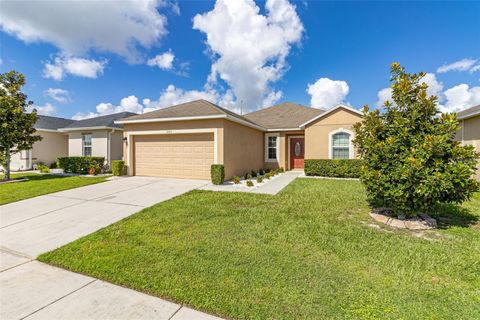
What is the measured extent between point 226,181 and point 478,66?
1507 cm

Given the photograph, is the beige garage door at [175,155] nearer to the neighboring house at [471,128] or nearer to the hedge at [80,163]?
the hedge at [80,163]

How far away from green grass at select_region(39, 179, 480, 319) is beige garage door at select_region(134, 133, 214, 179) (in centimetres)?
550

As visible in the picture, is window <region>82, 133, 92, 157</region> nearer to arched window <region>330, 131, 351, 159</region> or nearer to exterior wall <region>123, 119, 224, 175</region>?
exterior wall <region>123, 119, 224, 175</region>

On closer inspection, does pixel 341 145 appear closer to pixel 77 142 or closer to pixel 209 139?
pixel 209 139

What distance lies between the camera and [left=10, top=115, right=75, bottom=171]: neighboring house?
56.6ft

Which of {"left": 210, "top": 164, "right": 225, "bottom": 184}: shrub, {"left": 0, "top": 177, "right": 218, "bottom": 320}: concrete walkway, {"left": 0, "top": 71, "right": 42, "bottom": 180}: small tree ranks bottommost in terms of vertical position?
{"left": 0, "top": 177, "right": 218, "bottom": 320}: concrete walkway

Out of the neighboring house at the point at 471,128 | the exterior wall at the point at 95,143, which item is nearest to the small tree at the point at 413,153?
the neighboring house at the point at 471,128

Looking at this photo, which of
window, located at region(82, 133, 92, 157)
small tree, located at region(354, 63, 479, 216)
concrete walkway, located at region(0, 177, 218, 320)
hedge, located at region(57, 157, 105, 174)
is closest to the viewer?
concrete walkway, located at region(0, 177, 218, 320)

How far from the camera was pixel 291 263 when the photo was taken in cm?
319

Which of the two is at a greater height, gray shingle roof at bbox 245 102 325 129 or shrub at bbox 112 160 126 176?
gray shingle roof at bbox 245 102 325 129

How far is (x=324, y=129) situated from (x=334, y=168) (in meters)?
2.67

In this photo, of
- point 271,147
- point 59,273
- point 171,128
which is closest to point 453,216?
point 59,273

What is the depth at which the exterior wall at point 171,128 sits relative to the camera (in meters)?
10.3

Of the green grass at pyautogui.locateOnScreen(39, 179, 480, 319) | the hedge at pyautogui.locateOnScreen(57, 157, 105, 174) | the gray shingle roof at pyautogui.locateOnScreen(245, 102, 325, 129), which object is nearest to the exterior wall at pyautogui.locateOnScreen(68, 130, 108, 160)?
the hedge at pyautogui.locateOnScreen(57, 157, 105, 174)
